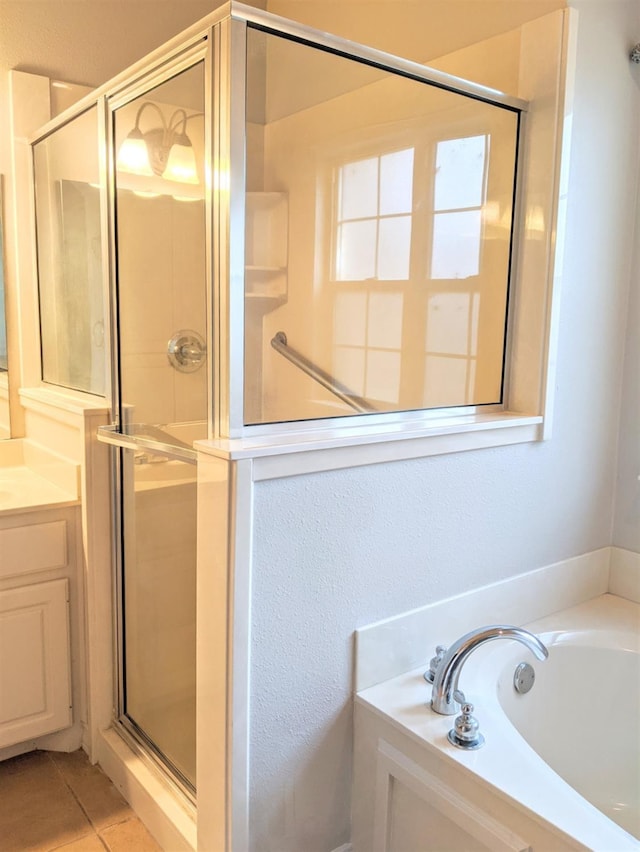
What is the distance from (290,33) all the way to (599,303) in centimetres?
116

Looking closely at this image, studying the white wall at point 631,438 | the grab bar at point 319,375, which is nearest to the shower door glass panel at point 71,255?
the grab bar at point 319,375

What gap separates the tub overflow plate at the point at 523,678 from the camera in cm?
178

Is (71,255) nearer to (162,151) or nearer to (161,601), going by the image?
(162,151)

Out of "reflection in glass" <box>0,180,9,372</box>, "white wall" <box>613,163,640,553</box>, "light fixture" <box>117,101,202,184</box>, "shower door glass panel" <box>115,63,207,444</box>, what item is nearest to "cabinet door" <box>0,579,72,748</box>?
"shower door glass panel" <box>115,63,207,444</box>

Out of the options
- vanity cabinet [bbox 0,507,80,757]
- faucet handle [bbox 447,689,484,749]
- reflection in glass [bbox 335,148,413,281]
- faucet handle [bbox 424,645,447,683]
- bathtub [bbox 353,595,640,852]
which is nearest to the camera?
bathtub [bbox 353,595,640,852]

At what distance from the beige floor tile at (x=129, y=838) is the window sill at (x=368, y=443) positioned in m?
1.05

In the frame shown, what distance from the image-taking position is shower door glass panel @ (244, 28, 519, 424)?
1.68 meters

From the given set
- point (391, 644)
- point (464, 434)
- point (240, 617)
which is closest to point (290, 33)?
point (464, 434)

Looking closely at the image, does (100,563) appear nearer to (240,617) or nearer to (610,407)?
(240,617)

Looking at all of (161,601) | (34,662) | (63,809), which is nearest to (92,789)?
(63,809)

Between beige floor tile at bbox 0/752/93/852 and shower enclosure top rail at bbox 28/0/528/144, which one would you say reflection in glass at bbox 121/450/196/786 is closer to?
beige floor tile at bbox 0/752/93/852

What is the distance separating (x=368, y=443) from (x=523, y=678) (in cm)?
76

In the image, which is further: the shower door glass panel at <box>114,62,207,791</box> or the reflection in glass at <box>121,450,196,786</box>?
the reflection in glass at <box>121,450,196,786</box>

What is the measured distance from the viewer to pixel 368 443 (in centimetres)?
154
